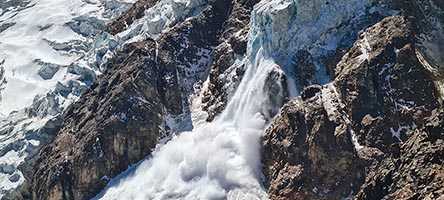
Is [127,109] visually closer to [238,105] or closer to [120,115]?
[120,115]

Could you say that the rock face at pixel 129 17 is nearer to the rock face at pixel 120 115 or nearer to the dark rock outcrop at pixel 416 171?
the rock face at pixel 120 115

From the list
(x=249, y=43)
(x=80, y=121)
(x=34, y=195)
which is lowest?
(x=34, y=195)

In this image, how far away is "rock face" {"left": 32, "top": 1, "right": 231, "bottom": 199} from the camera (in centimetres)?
7588

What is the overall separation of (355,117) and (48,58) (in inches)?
2541

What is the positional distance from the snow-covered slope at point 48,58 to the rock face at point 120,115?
3487mm

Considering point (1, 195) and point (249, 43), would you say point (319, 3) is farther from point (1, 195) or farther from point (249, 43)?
point (1, 195)

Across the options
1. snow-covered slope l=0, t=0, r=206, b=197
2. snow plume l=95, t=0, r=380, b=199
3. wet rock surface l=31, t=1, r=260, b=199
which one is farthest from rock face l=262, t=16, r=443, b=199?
snow-covered slope l=0, t=0, r=206, b=197

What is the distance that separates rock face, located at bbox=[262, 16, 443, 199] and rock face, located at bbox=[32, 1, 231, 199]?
1970 cm

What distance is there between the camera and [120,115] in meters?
78.6

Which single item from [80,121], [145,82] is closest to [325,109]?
[145,82]

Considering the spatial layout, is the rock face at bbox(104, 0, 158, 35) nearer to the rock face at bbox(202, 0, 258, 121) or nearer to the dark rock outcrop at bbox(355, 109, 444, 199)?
the rock face at bbox(202, 0, 258, 121)

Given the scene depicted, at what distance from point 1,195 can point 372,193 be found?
2253 inches

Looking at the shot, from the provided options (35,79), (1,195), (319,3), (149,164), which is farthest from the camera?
(35,79)

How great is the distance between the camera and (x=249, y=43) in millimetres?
76688
